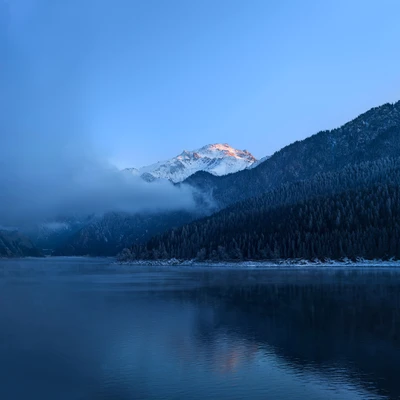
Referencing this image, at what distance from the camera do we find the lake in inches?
1072

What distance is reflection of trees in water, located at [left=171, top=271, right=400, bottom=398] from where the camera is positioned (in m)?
32.4

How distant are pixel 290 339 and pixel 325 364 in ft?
27.2

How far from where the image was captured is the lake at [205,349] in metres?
27.2

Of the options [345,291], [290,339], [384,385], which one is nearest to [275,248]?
[345,291]

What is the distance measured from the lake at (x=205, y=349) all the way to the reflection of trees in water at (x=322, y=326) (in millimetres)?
107

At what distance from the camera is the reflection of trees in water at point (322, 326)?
32375 mm

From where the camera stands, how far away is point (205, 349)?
121 ft

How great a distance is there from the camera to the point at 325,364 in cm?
3191

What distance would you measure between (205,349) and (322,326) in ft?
47.7

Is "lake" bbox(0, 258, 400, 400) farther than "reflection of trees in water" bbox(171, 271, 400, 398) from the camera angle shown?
No

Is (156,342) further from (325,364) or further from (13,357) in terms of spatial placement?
(325,364)

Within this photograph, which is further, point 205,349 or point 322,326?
point 322,326

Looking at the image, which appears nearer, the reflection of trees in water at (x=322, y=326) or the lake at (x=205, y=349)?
the lake at (x=205, y=349)

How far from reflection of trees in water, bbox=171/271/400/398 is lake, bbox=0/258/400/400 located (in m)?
0.11
